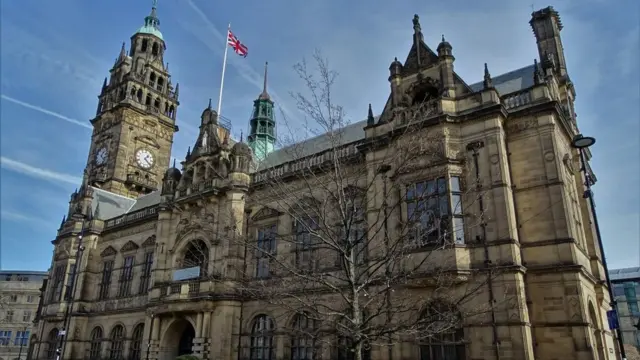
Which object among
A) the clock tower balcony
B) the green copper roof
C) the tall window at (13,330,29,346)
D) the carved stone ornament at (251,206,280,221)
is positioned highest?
the green copper roof

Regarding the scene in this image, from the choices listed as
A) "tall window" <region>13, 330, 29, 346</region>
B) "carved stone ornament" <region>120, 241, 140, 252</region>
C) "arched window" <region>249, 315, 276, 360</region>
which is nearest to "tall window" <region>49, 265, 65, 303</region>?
"carved stone ornament" <region>120, 241, 140, 252</region>

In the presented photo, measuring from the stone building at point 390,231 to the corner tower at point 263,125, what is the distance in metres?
0.14

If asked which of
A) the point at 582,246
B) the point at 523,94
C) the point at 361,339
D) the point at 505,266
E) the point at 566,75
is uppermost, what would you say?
the point at 566,75

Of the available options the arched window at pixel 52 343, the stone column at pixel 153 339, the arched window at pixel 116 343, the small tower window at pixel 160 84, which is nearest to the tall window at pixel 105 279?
the arched window at pixel 116 343

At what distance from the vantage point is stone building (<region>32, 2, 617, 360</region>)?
61.7 ft

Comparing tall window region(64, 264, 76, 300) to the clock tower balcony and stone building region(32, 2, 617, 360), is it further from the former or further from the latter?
the clock tower balcony

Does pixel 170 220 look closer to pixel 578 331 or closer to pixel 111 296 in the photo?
pixel 111 296

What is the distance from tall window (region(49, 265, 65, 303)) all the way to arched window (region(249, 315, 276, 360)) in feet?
72.4

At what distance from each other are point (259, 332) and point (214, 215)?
7818 millimetres

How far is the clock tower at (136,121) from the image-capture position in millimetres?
52062

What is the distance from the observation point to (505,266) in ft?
61.0

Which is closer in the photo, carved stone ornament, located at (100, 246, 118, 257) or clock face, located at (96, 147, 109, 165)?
carved stone ornament, located at (100, 246, 118, 257)

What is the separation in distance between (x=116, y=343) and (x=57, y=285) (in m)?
9.22

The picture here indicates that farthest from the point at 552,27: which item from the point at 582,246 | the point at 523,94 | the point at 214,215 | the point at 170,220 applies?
the point at 170,220
